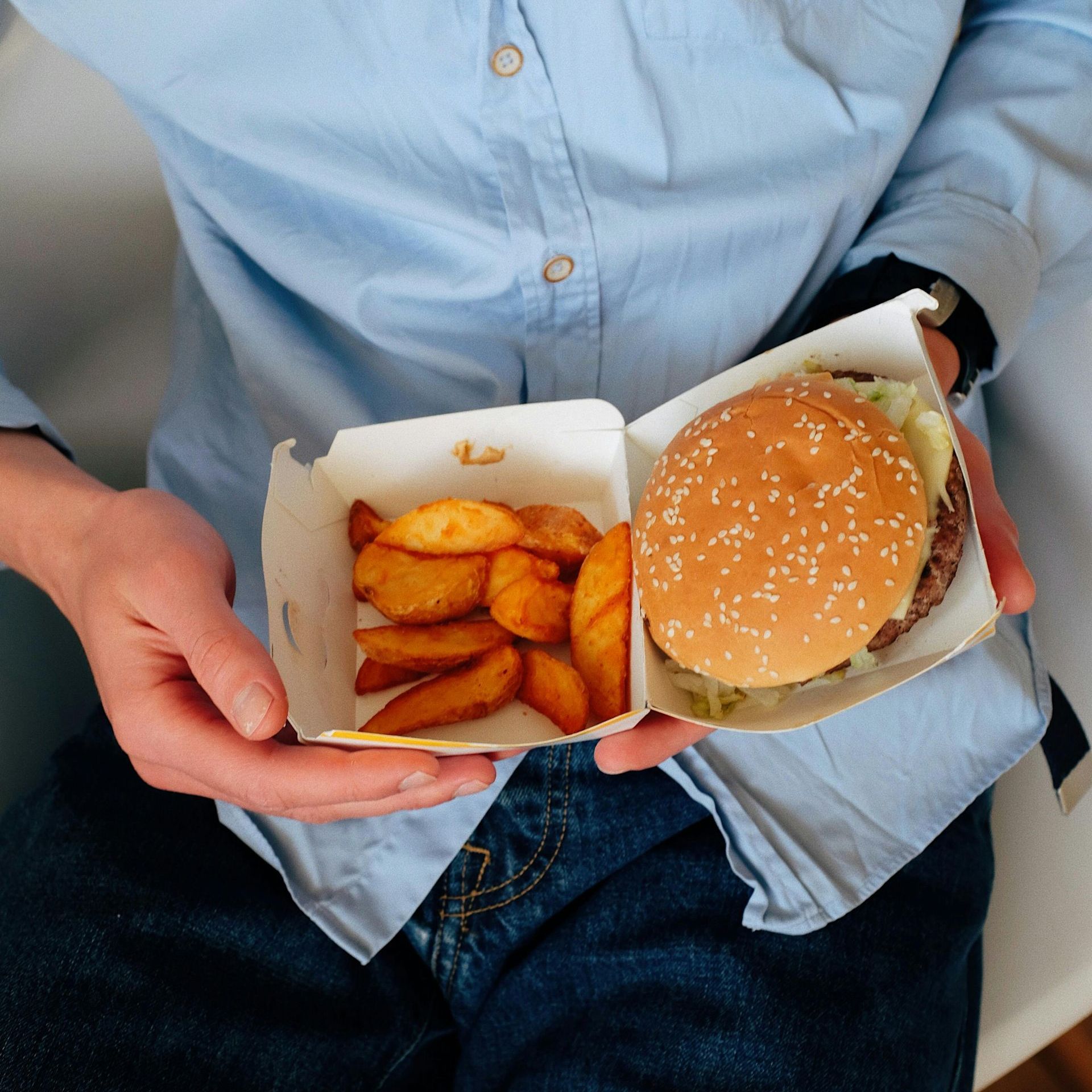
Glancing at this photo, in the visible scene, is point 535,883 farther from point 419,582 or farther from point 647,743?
point 419,582

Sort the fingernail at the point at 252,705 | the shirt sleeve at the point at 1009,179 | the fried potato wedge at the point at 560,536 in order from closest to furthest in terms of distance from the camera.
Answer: the fingernail at the point at 252,705, the fried potato wedge at the point at 560,536, the shirt sleeve at the point at 1009,179

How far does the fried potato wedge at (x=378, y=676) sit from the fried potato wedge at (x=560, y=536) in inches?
7.7

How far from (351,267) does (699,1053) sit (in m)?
0.99

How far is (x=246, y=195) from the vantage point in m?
1.10

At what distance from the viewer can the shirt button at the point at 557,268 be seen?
3.39ft

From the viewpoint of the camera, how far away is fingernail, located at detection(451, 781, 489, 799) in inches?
34.6

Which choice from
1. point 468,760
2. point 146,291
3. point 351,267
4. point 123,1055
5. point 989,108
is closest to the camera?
point 468,760

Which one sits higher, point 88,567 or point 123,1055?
point 88,567

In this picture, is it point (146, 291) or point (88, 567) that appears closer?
point (88, 567)

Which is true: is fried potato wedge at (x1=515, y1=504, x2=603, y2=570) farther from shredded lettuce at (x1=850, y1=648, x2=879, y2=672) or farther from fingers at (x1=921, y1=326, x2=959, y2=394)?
fingers at (x1=921, y1=326, x2=959, y2=394)

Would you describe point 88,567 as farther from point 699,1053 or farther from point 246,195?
point 699,1053

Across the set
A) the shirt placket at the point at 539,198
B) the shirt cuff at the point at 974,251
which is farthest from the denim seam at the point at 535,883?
the shirt cuff at the point at 974,251

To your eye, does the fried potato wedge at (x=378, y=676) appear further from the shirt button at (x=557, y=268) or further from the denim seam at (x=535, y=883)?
the shirt button at (x=557, y=268)

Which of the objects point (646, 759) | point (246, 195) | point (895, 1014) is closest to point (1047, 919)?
point (895, 1014)
